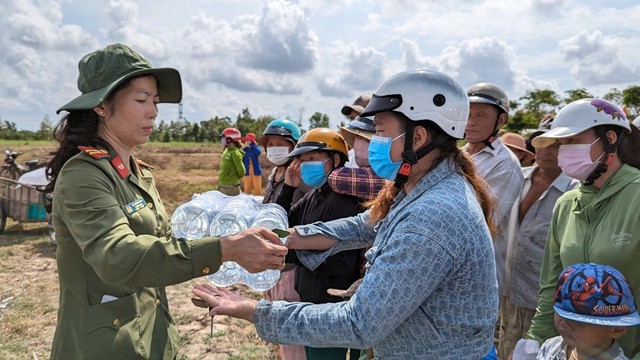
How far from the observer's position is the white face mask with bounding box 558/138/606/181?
3061mm

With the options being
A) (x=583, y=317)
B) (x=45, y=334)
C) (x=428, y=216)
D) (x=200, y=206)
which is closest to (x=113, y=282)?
(x=200, y=206)

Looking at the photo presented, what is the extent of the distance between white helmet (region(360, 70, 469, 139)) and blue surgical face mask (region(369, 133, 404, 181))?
0.48 ft

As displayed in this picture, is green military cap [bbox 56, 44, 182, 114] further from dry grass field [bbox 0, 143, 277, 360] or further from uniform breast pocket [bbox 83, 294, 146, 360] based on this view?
dry grass field [bbox 0, 143, 277, 360]

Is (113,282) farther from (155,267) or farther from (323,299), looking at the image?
(323,299)

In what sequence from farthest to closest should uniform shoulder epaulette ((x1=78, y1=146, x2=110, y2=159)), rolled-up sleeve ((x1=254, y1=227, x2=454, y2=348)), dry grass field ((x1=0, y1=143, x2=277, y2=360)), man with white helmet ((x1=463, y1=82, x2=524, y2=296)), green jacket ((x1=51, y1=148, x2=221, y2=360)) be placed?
dry grass field ((x1=0, y1=143, x2=277, y2=360)) → man with white helmet ((x1=463, y1=82, x2=524, y2=296)) → uniform shoulder epaulette ((x1=78, y1=146, x2=110, y2=159)) → green jacket ((x1=51, y1=148, x2=221, y2=360)) → rolled-up sleeve ((x1=254, y1=227, x2=454, y2=348))

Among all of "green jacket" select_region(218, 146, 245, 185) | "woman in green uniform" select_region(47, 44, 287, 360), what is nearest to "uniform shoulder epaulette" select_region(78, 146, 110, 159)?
"woman in green uniform" select_region(47, 44, 287, 360)

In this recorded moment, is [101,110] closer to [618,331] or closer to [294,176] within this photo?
[294,176]

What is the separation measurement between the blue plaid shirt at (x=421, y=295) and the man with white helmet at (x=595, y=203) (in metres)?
1.23

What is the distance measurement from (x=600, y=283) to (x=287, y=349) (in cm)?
254

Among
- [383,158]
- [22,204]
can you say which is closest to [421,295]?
[383,158]

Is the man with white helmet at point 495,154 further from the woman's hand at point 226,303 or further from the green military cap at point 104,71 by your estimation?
the green military cap at point 104,71

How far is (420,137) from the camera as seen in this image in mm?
2229

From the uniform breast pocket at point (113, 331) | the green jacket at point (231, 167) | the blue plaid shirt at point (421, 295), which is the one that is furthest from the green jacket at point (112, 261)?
the green jacket at point (231, 167)

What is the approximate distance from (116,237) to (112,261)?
104 millimetres
